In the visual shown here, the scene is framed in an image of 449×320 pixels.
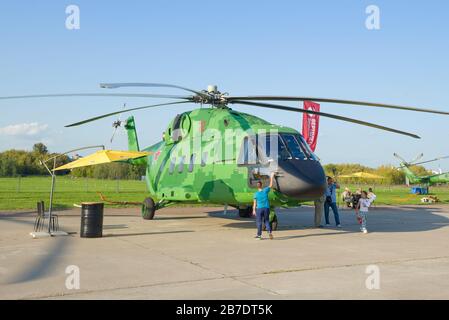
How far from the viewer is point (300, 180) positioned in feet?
38.1

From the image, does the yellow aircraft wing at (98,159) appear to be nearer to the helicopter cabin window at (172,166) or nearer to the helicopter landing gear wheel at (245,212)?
the helicopter cabin window at (172,166)

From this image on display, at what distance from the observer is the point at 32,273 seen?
707 cm

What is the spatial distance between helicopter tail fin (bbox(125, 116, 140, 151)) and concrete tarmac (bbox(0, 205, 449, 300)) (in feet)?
26.9

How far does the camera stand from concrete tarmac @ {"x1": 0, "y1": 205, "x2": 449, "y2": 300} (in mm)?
6035

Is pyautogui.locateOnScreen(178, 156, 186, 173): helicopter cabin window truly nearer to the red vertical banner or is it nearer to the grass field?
the grass field

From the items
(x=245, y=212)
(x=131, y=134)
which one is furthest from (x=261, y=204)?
(x=131, y=134)

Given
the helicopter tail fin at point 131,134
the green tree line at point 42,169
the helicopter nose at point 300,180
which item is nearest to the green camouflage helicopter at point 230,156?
the helicopter nose at point 300,180

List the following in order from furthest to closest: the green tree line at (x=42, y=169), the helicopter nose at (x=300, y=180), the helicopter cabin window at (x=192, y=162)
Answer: the green tree line at (x=42, y=169) < the helicopter cabin window at (x=192, y=162) < the helicopter nose at (x=300, y=180)

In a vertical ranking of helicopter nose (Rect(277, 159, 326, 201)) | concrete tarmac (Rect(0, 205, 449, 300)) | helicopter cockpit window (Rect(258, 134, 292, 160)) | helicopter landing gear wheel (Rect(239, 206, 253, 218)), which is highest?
helicopter cockpit window (Rect(258, 134, 292, 160))

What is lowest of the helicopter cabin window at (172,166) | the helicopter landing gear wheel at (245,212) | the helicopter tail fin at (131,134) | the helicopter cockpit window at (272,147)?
the helicopter landing gear wheel at (245,212)

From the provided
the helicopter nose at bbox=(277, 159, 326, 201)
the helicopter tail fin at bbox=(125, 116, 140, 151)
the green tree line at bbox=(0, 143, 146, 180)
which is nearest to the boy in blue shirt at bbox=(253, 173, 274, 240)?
the helicopter nose at bbox=(277, 159, 326, 201)

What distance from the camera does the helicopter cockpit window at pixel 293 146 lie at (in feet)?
40.0

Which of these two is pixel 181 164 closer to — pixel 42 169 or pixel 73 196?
pixel 73 196
